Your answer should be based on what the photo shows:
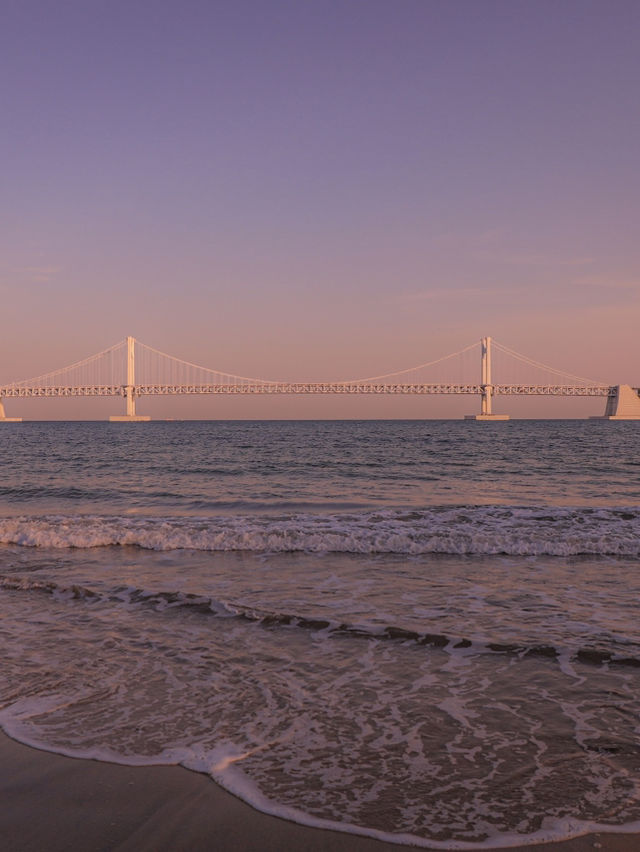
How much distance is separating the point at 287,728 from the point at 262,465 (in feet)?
70.7

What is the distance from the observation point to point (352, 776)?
2713 millimetres

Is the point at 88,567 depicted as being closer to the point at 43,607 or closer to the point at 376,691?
the point at 43,607

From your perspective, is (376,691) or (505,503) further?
(505,503)

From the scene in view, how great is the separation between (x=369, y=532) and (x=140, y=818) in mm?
7358

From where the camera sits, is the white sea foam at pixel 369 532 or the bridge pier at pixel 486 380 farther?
the bridge pier at pixel 486 380

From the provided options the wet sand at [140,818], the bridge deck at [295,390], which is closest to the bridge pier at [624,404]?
the bridge deck at [295,390]

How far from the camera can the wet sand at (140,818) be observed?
219cm

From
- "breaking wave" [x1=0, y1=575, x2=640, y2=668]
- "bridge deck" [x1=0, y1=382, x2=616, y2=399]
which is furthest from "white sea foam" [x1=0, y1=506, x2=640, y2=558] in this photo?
"bridge deck" [x1=0, y1=382, x2=616, y2=399]

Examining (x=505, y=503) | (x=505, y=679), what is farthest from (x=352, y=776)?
(x=505, y=503)

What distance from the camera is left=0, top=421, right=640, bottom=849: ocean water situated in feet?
8.58

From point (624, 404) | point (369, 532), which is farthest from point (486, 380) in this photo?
point (369, 532)

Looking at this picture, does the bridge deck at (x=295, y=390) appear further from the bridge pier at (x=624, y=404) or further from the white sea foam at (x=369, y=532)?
the white sea foam at (x=369, y=532)

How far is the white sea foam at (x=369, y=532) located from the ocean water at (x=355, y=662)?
0.17 ft

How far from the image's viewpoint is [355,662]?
167 inches
